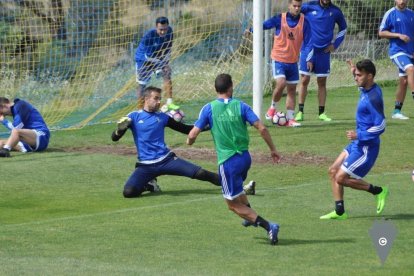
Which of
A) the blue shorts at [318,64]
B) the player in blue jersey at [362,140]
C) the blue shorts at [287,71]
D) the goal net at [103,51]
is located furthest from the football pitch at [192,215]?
the goal net at [103,51]

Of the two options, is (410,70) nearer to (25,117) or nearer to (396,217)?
(25,117)

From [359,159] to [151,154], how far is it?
315 cm

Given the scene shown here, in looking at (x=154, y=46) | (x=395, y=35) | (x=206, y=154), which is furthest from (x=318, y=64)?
(x=206, y=154)

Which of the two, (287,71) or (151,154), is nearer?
(151,154)

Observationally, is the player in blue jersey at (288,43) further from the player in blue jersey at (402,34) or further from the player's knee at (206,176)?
the player's knee at (206,176)

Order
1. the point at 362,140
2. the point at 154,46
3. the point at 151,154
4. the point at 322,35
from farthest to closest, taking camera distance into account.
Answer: the point at 154,46, the point at 322,35, the point at 151,154, the point at 362,140

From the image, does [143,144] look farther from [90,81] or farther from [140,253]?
[90,81]

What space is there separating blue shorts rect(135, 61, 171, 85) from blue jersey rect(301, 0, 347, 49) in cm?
288

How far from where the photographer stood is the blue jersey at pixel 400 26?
18.0 m

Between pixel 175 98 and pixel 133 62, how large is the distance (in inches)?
55.5

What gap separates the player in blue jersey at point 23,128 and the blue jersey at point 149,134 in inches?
133

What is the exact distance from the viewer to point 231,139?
32.3 ft

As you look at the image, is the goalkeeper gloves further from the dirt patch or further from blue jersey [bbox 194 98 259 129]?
blue jersey [bbox 194 98 259 129]

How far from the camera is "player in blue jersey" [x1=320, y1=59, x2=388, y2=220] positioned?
416 inches
